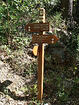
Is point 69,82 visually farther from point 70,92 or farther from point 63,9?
point 63,9

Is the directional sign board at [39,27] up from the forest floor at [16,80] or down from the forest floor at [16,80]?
up

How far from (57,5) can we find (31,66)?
4691 millimetres

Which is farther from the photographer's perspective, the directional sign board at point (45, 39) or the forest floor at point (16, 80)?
the forest floor at point (16, 80)

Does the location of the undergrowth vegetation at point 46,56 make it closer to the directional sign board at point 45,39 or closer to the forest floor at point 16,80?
the forest floor at point 16,80

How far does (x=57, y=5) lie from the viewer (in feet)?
29.0

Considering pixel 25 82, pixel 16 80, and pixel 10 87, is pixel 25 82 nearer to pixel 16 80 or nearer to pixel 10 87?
pixel 16 80

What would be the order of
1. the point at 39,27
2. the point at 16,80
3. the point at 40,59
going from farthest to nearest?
the point at 16,80 < the point at 40,59 < the point at 39,27

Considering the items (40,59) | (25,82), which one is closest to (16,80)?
(25,82)

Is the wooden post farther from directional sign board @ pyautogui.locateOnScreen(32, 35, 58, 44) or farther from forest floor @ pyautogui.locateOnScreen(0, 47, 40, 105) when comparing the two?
forest floor @ pyautogui.locateOnScreen(0, 47, 40, 105)

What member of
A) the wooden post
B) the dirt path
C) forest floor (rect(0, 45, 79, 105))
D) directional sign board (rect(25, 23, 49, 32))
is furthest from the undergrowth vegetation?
directional sign board (rect(25, 23, 49, 32))

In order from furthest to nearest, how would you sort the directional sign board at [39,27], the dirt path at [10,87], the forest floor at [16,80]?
the forest floor at [16,80], the dirt path at [10,87], the directional sign board at [39,27]

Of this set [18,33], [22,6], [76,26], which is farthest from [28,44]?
[76,26]

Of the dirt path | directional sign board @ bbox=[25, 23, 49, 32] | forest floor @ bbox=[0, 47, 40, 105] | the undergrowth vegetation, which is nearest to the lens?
directional sign board @ bbox=[25, 23, 49, 32]

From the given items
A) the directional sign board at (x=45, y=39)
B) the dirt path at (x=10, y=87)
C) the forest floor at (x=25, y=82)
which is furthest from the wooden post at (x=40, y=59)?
the dirt path at (x=10, y=87)
